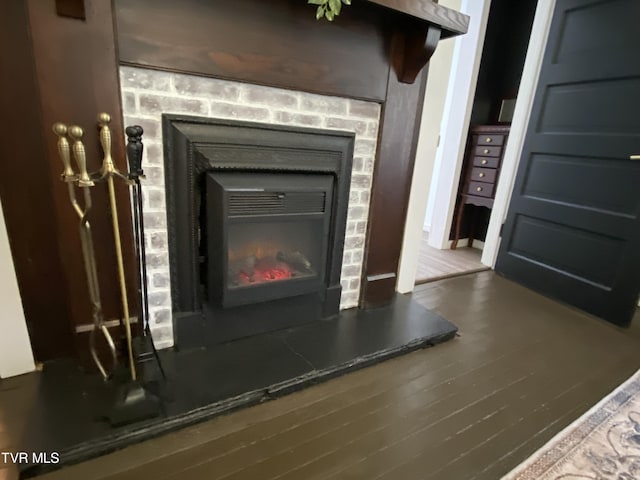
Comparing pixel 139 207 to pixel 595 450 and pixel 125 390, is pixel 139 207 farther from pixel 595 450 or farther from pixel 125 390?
pixel 595 450

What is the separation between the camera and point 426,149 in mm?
2043

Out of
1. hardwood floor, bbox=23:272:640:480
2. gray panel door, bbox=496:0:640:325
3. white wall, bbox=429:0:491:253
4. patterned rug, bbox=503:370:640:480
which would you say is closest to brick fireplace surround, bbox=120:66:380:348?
hardwood floor, bbox=23:272:640:480

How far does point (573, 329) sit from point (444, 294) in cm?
76

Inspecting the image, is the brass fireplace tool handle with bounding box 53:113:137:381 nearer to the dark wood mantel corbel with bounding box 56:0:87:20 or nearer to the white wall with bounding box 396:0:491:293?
the dark wood mantel corbel with bounding box 56:0:87:20

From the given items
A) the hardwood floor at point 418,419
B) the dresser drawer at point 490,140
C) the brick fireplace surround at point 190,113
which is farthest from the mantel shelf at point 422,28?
the dresser drawer at point 490,140

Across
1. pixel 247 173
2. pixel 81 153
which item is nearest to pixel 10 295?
pixel 81 153

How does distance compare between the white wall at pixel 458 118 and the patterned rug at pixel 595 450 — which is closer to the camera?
the patterned rug at pixel 595 450

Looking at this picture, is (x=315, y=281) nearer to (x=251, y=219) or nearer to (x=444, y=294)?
(x=251, y=219)

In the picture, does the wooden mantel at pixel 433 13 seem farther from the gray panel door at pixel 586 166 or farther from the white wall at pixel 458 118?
the white wall at pixel 458 118

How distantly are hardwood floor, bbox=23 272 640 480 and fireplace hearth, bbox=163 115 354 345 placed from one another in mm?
432

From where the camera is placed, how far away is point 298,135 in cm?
150

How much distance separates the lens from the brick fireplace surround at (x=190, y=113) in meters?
1.20

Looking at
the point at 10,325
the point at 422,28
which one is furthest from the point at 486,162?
the point at 10,325

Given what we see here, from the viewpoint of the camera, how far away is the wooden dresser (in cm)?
307
